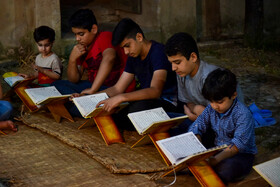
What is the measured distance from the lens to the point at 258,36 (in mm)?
8516

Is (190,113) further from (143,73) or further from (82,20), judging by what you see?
(82,20)

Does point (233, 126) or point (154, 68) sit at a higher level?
point (154, 68)

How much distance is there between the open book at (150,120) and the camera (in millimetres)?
3641

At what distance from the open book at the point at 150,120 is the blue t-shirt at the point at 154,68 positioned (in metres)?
0.45

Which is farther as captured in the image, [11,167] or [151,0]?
[151,0]

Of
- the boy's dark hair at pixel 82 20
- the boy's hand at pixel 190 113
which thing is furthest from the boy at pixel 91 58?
the boy's hand at pixel 190 113

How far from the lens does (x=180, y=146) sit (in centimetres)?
330

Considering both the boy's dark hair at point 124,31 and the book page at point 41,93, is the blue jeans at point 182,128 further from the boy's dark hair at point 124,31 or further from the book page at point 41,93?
the book page at point 41,93

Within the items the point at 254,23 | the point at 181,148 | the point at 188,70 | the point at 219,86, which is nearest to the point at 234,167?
the point at 181,148

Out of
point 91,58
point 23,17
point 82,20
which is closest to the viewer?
point 82,20

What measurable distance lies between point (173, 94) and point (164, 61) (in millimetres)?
404

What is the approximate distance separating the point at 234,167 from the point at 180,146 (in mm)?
450

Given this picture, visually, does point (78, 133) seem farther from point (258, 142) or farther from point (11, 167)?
point (258, 142)

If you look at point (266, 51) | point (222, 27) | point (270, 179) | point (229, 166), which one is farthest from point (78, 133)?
point (222, 27)
